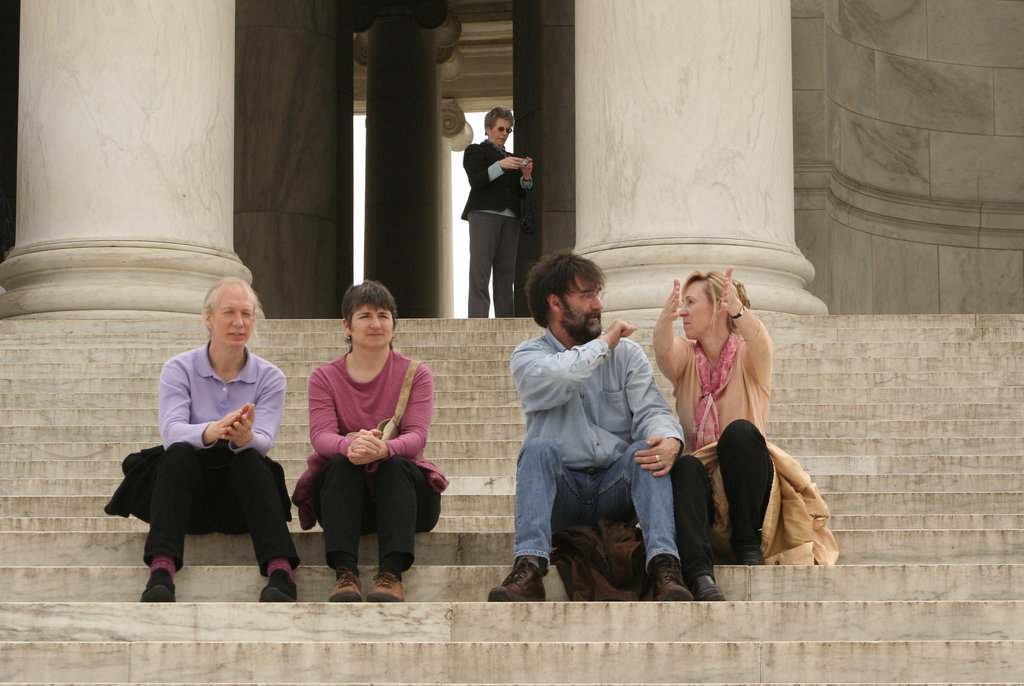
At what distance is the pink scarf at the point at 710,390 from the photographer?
9906 mm

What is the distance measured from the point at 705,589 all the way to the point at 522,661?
140 cm

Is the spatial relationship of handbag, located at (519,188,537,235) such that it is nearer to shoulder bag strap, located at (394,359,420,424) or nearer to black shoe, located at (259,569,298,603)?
shoulder bag strap, located at (394,359,420,424)

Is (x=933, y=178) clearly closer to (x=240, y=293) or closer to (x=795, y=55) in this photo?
(x=795, y=55)

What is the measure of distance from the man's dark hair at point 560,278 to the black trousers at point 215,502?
185cm

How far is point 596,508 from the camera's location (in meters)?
9.53

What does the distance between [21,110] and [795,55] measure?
466 inches

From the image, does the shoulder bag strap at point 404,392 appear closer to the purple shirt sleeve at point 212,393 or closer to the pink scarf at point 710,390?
the purple shirt sleeve at point 212,393

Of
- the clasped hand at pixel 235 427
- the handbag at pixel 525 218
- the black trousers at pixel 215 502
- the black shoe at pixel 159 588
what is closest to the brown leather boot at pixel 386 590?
the black trousers at pixel 215 502

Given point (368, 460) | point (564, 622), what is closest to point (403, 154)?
point (368, 460)

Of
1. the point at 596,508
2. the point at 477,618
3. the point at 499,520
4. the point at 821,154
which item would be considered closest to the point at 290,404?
the point at 499,520

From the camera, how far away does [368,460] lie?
943 cm

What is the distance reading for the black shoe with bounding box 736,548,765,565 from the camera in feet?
30.8

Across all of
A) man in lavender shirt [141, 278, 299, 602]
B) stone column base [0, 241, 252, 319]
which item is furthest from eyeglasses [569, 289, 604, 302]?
stone column base [0, 241, 252, 319]

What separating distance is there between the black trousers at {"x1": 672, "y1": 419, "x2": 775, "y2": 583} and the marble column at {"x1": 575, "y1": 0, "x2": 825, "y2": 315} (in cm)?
747
